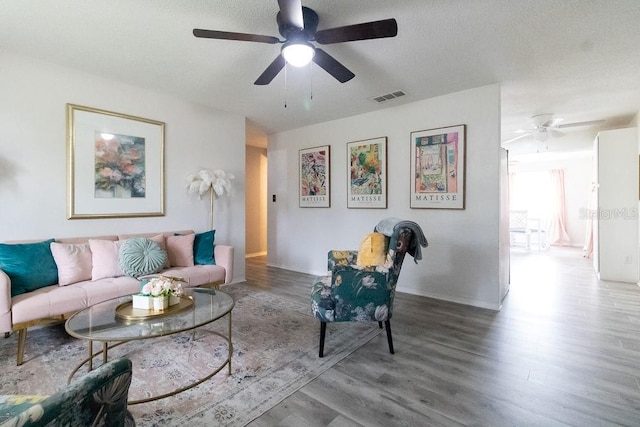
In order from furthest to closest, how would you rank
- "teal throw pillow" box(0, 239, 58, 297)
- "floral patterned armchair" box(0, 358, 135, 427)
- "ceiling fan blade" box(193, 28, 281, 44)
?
"teal throw pillow" box(0, 239, 58, 297) → "ceiling fan blade" box(193, 28, 281, 44) → "floral patterned armchair" box(0, 358, 135, 427)

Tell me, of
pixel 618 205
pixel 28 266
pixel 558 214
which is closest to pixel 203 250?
pixel 28 266

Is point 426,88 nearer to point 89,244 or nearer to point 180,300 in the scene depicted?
point 180,300

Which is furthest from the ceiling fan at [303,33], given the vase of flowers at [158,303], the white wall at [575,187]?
the white wall at [575,187]

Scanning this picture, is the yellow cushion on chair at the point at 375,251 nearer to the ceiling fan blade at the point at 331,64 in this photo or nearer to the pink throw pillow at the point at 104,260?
the ceiling fan blade at the point at 331,64

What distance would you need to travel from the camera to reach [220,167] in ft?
14.4

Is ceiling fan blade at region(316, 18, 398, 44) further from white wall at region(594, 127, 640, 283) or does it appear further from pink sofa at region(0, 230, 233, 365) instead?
white wall at region(594, 127, 640, 283)

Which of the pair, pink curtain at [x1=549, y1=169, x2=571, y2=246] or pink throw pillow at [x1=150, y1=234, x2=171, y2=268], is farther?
pink curtain at [x1=549, y1=169, x2=571, y2=246]

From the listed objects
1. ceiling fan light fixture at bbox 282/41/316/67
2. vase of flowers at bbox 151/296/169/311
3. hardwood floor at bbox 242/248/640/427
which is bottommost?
hardwood floor at bbox 242/248/640/427

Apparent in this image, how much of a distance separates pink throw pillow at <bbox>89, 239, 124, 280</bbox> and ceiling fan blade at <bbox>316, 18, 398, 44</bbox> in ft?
8.86

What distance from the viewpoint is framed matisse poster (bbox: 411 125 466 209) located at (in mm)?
3596

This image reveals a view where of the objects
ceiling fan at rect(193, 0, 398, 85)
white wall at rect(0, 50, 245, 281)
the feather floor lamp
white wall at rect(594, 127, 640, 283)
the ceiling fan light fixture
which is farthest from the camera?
white wall at rect(594, 127, 640, 283)

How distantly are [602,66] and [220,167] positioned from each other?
449 centimetres

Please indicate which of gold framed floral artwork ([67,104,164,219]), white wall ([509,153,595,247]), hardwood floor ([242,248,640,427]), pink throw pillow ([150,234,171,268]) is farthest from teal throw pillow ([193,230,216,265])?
white wall ([509,153,595,247])

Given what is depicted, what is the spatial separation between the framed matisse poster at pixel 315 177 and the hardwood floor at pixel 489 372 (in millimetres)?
2152
